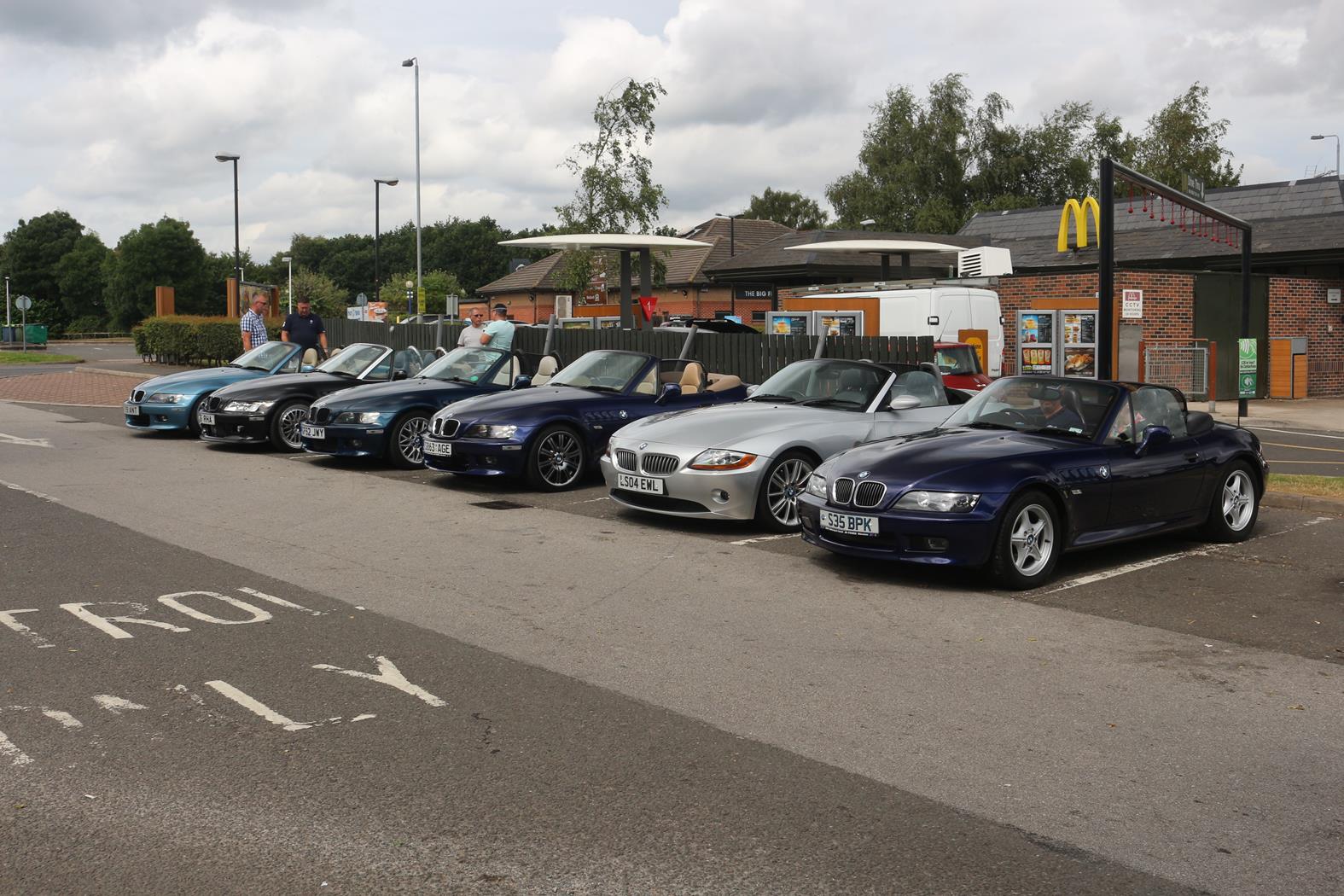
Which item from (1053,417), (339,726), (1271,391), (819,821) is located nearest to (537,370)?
(1053,417)

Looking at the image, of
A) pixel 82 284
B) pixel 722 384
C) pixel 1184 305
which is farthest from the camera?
pixel 82 284

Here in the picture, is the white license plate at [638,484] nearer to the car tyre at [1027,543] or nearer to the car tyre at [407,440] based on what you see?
the car tyre at [1027,543]

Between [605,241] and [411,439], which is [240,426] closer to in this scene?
[411,439]

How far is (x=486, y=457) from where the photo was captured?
12.2m

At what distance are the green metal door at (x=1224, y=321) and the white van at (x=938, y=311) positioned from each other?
8102 millimetres

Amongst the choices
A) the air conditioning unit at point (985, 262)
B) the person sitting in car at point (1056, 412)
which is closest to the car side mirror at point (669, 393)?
the person sitting in car at point (1056, 412)

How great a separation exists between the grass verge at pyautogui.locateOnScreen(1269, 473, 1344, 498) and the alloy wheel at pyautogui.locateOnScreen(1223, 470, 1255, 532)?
193 cm

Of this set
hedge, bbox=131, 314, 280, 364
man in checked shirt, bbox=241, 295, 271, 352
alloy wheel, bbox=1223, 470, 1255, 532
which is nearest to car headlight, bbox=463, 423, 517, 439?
alloy wheel, bbox=1223, 470, 1255, 532

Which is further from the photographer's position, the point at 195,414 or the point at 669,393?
the point at 195,414

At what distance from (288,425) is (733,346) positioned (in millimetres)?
6170


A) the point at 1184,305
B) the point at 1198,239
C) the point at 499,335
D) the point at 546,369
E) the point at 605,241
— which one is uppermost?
the point at 1198,239

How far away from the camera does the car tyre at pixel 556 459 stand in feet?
40.8

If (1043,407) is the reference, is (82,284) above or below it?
above

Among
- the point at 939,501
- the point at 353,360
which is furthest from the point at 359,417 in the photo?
the point at 939,501
